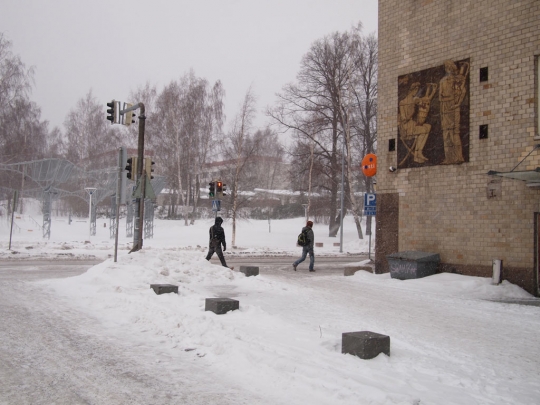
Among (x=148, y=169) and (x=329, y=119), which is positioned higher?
(x=329, y=119)

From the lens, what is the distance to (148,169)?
16.2 m

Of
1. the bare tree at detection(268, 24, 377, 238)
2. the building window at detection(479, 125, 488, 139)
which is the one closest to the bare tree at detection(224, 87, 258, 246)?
the bare tree at detection(268, 24, 377, 238)

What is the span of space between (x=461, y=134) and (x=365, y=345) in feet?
32.0

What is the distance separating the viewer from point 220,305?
7652 millimetres

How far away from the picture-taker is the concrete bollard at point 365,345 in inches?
217

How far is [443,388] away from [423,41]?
41.3 feet

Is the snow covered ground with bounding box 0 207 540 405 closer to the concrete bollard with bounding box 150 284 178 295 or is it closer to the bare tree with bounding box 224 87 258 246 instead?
the concrete bollard with bounding box 150 284 178 295

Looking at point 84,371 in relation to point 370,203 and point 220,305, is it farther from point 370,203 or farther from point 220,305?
point 370,203

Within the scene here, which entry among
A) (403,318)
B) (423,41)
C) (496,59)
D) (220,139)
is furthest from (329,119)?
(403,318)

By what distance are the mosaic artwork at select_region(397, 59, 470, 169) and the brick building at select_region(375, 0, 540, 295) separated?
0.10 feet

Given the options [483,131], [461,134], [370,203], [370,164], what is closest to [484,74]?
[483,131]

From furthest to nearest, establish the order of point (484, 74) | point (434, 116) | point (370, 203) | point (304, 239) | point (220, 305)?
1. point (370, 203)
2. point (304, 239)
3. point (434, 116)
4. point (484, 74)
5. point (220, 305)

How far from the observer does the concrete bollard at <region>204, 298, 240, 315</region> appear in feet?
25.1

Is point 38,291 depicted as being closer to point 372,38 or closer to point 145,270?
point 145,270
